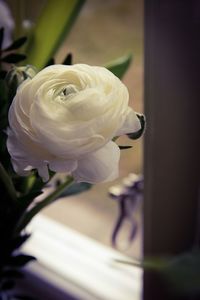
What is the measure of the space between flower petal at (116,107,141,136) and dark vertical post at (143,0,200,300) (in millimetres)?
250

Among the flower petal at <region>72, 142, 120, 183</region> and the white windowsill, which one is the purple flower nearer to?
the white windowsill

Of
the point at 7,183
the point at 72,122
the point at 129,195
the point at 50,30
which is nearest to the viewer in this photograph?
the point at 72,122

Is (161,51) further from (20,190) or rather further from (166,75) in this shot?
(20,190)

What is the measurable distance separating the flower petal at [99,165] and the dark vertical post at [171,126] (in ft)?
0.87

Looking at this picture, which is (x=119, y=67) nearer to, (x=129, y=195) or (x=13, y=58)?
(x=13, y=58)

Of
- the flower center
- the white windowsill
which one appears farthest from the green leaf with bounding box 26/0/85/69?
the white windowsill

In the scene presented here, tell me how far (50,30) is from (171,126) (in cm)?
19

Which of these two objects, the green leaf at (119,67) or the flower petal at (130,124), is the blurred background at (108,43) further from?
the flower petal at (130,124)

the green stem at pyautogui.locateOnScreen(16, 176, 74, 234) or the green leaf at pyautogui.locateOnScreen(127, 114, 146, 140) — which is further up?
the green leaf at pyautogui.locateOnScreen(127, 114, 146, 140)

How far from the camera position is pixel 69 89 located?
0.83ft

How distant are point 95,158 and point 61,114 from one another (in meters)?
0.03

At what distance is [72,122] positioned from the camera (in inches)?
9.3

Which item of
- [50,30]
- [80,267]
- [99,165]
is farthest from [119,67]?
[80,267]

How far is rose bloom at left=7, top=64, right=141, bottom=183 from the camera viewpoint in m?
0.23
